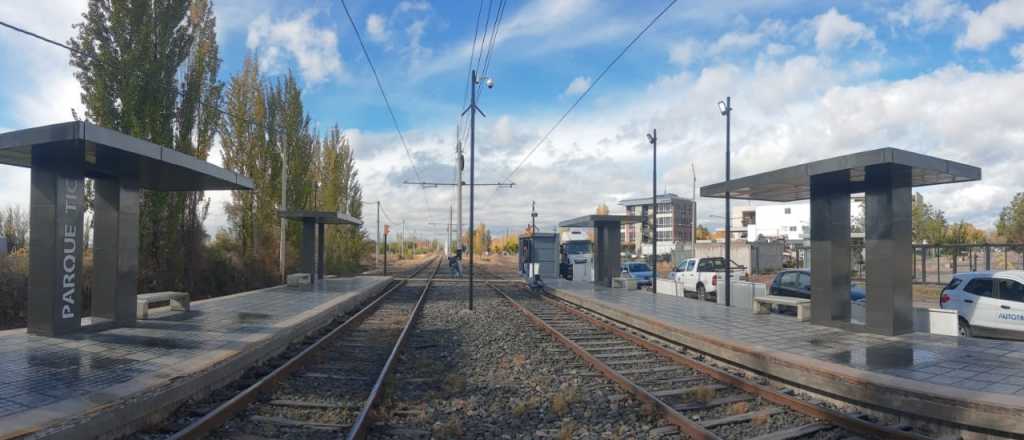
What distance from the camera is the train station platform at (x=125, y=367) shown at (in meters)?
5.42

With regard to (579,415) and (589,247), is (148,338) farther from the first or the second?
(589,247)

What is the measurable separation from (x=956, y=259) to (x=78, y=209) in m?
32.4

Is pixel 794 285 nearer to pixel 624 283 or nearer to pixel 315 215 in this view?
pixel 624 283

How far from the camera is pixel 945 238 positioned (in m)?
42.7

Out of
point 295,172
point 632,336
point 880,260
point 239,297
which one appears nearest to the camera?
point 880,260

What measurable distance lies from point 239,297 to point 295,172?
1657 cm

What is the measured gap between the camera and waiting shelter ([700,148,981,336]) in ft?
34.2

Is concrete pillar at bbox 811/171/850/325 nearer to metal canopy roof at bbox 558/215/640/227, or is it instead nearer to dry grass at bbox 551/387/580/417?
dry grass at bbox 551/387/580/417

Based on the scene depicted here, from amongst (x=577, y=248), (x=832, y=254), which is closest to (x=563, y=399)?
(x=832, y=254)

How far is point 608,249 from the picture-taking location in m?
24.9

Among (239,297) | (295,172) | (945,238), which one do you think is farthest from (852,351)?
(945,238)

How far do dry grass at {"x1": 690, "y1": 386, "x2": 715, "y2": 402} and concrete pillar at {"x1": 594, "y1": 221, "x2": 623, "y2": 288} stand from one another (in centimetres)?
1686

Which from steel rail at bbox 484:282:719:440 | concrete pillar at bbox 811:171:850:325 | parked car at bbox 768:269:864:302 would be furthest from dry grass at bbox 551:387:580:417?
parked car at bbox 768:269:864:302

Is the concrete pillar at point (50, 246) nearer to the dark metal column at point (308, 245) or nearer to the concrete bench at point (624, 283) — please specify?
the dark metal column at point (308, 245)
